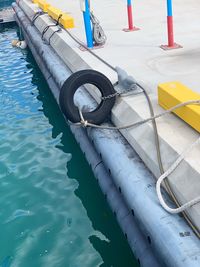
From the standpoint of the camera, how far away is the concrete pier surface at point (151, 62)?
11.7 ft

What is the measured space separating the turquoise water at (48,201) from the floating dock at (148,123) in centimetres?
45

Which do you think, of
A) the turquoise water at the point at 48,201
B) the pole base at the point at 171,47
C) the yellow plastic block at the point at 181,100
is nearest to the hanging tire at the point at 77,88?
the yellow plastic block at the point at 181,100

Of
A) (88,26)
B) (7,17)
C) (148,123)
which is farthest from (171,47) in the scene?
(7,17)

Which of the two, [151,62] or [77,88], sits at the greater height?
[77,88]

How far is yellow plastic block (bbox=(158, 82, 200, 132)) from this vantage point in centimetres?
371

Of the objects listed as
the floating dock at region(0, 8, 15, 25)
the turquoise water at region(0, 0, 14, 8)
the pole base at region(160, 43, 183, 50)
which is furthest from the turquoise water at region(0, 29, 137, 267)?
the turquoise water at region(0, 0, 14, 8)

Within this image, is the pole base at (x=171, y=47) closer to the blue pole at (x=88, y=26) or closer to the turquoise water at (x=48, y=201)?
the blue pole at (x=88, y=26)

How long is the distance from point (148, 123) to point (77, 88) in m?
0.99

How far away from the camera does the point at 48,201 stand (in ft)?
16.1

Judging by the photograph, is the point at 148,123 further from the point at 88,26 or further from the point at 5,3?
the point at 5,3

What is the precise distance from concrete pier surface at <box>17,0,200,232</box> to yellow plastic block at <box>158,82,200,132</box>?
0.10 metres

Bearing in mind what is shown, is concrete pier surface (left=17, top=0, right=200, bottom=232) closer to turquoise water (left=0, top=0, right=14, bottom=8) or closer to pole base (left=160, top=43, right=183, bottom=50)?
pole base (left=160, top=43, right=183, bottom=50)

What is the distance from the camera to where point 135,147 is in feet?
13.9

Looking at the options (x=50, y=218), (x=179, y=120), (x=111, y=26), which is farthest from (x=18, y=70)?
(x=179, y=120)
